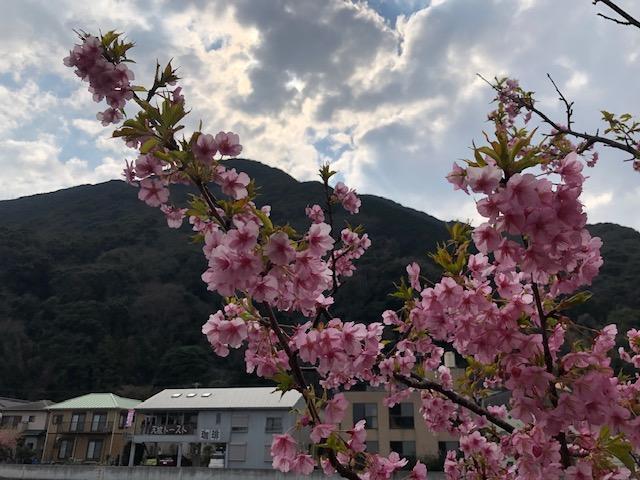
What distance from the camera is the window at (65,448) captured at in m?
36.0

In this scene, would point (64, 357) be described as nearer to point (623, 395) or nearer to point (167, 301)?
point (167, 301)

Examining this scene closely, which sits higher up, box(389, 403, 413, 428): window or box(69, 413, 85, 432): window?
box(389, 403, 413, 428): window

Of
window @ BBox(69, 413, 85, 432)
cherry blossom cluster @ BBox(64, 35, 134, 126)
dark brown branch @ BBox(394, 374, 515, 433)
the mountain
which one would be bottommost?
window @ BBox(69, 413, 85, 432)

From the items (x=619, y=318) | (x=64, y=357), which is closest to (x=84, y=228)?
(x=64, y=357)

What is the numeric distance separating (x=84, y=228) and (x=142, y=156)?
103390 millimetres

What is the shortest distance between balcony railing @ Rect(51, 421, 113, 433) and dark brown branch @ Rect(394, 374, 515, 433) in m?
38.4

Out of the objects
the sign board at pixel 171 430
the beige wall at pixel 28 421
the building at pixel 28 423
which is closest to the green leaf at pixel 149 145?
the sign board at pixel 171 430

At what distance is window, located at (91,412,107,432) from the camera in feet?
117

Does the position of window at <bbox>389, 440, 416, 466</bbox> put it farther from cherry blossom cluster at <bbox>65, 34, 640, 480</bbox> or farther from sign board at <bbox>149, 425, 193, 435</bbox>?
cherry blossom cluster at <bbox>65, 34, 640, 480</bbox>

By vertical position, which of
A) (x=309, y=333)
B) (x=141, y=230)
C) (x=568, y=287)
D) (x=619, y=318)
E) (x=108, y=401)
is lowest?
(x=108, y=401)

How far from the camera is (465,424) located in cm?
484

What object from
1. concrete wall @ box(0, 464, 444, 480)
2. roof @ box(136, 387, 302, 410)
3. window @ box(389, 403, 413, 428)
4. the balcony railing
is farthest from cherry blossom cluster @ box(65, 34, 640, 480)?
the balcony railing

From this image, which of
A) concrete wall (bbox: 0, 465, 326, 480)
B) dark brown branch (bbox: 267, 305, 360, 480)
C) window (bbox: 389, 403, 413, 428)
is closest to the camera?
dark brown branch (bbox: 267, 305, 360, 480)

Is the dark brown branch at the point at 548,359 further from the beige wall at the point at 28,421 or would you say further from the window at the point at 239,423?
the beige wall at the point at 28,421
